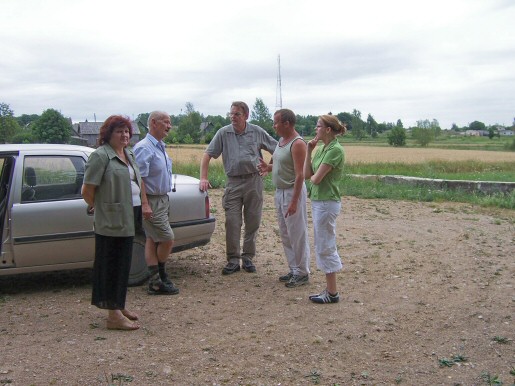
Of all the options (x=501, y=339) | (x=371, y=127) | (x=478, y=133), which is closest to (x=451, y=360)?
(x=501, y=339)

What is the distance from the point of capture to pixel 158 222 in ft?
17.7

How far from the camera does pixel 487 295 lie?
5.70 metres

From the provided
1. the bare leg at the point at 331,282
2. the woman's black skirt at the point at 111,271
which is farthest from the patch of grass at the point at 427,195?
the woman's black skirt at the point at 111,271

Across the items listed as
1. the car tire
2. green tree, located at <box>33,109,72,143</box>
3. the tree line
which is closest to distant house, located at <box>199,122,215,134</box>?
the tree line

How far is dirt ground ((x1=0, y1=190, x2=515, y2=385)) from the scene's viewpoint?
385 centimetres

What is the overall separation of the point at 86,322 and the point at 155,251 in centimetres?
102

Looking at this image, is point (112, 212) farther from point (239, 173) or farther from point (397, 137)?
point (397, 137)

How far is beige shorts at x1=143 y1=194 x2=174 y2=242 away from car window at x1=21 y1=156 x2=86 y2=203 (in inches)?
31.2

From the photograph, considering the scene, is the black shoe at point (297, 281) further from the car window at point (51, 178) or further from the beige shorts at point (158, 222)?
the car window at point (51, 178)

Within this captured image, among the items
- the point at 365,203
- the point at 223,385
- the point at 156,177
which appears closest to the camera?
the point at 223,385

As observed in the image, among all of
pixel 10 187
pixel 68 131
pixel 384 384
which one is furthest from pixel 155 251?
pixel 68 131

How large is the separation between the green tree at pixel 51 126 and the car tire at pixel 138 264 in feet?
82.2

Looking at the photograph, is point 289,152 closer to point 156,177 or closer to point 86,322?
point 156,177

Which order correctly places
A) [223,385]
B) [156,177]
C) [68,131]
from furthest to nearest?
[68,131], [156,177], [223,385]
